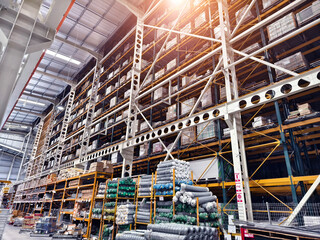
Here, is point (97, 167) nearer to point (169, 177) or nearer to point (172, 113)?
point (172, 113)

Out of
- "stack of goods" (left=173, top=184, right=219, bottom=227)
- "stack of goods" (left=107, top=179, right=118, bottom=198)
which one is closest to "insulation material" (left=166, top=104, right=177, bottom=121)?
"stack of goods" (left=107, top=179, right=118, bottom=198)

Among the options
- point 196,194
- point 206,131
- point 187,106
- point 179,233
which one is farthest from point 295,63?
point 179,233

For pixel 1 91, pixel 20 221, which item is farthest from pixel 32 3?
pixel 20 221

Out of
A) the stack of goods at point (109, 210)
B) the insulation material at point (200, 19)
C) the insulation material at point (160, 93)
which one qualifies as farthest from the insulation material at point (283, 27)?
the stack of goods at point (109, 210)

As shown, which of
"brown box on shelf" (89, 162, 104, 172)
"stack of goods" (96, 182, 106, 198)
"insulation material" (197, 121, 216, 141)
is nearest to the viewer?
"insulation material" (197, 121, 216, 141)

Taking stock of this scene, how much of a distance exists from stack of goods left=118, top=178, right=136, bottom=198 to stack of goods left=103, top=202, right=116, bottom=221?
0.59 m

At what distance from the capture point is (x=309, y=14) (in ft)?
20.9

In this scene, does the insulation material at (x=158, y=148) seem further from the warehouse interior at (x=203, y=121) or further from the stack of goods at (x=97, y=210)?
the stack of goods at (x=97, y=210)

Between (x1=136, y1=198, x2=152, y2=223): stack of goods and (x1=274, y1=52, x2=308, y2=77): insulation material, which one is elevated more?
(x1=274, y1=52, x2=308, y2=77): insulation material

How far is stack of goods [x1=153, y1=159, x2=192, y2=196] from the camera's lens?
6301 millimetres

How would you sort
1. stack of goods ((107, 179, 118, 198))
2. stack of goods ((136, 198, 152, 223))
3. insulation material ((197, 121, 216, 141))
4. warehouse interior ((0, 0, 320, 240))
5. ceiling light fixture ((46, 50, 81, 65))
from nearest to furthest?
1. warehouse interior ((0, 0, 320, 240))
2. stack of goods ((136, 198, 152, 223))
3. insulation material ((197, 121, 216, 141))
4. stack of goods ((107, 179, 118, 198))
5. ceiling light fixture ((46, 50, 81, 65))

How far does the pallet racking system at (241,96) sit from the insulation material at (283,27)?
1.4 inches

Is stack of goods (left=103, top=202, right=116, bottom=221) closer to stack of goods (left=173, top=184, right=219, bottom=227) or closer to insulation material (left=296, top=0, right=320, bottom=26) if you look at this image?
stack of goods (left=173, top=184, right=219, bottom=227)

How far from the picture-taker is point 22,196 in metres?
24.9
